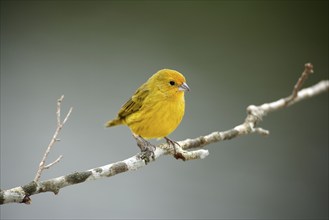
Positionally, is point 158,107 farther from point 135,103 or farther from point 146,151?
point 146,151

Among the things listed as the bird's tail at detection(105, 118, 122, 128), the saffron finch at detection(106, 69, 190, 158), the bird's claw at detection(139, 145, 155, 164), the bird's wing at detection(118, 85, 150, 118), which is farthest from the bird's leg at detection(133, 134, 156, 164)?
the bird's tail at detection(105, 118, 122, 128)

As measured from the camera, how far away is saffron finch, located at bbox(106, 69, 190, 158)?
3.06 m

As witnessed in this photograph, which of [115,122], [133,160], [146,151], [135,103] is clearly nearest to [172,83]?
[135,103]

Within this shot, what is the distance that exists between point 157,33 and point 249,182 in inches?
68.9

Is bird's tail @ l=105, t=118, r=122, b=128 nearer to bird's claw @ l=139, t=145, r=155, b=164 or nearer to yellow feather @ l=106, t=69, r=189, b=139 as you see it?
yellow feather @ l=106, t=69, r=189, b=139

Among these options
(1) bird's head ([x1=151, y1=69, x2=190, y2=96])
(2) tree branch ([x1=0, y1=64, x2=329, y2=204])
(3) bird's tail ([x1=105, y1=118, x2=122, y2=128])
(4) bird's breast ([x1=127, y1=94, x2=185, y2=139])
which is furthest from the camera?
(3) bird's tail ([x1=105, y1=118, x2=122, y2=128])

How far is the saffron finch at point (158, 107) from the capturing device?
3.06 meters

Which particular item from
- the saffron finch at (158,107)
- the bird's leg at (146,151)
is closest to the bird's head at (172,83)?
the saffron finch at (158,107)

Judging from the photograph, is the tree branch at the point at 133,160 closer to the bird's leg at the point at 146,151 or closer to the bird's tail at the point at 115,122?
the bird's leg at the point at 146,151

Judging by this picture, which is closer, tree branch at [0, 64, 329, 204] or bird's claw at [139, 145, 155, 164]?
tree branch at [0, 64, 329, 204]

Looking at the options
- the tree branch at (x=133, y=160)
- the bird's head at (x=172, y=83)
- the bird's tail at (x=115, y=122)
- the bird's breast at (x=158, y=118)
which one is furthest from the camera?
the bird's tail at (x=115, y=122)

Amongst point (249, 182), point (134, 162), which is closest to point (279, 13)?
point (249, 182)

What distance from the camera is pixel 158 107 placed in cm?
314

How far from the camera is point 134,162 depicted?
2484 millimetres
